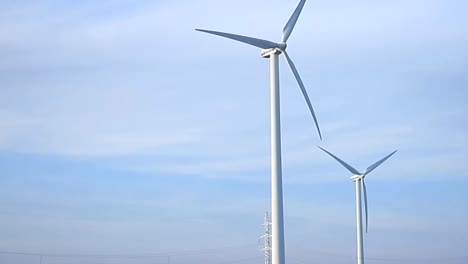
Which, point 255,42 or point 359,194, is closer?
point 255,42

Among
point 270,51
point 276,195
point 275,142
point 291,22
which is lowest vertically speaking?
point 276,195

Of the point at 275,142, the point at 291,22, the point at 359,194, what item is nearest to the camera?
the point at 275,142

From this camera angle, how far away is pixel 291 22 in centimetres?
5228

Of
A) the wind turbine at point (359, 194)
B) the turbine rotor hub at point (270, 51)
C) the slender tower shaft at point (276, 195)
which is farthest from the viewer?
the wind turbine at point (359, 194)

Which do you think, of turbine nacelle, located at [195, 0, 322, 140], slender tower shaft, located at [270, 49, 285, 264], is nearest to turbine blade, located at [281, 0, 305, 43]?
turbine nacelle, located at [195, 0, 322, 140]

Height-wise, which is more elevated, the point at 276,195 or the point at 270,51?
the point at 270,51

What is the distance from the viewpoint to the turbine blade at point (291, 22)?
1965 inches

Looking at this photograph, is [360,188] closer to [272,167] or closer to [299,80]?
[299,80]

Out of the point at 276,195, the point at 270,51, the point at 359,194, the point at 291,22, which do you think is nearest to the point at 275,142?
the point at 276,195

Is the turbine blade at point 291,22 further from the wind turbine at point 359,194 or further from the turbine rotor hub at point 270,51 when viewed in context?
the wind turbine at point 359,194

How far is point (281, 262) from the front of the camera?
43.9 meters

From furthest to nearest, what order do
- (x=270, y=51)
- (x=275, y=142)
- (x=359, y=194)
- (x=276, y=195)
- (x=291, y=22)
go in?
(x=359, y=194) → (x=291, y=22) → (x=270, y=51) → (x=275, y=142) → (x=276, y=195)

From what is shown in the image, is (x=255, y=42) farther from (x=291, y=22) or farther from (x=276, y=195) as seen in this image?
(x=276, y=195)

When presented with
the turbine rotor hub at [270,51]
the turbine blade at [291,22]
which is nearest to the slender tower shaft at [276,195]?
the turbine rotor hub at [270,51]
